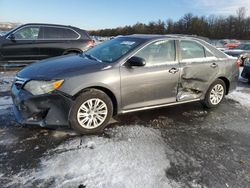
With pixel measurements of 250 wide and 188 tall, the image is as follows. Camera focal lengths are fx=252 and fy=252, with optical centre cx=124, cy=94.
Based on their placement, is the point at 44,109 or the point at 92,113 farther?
the point at 92,113

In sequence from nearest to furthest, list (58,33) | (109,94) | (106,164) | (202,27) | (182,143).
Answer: (106,164) → (182,143) → (109,94) → (58,33) → (202,27)

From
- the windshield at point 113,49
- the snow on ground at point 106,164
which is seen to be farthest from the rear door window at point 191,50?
the snow on ground at point 106,164

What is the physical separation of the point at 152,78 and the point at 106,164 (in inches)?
74.3

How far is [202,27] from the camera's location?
66750mm

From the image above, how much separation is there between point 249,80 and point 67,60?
7132 millimetres

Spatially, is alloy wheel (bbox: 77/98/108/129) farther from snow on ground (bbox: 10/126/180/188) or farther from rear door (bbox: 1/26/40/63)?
rear door (bbox: 1/26/40/63)

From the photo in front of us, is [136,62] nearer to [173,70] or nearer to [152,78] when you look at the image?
[152,78]

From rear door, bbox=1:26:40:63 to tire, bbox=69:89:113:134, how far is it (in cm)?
599

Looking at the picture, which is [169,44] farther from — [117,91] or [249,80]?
[249,80]

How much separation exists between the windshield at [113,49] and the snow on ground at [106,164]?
136 cm

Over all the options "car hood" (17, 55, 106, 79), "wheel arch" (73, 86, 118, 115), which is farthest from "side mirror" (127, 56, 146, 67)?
"wheel arch" (73, 86, 118, 115)

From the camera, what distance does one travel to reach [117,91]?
4.12m

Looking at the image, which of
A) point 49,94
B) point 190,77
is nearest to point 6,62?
point 49,94

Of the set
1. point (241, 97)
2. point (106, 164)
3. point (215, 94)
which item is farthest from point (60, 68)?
point (241, 97)
